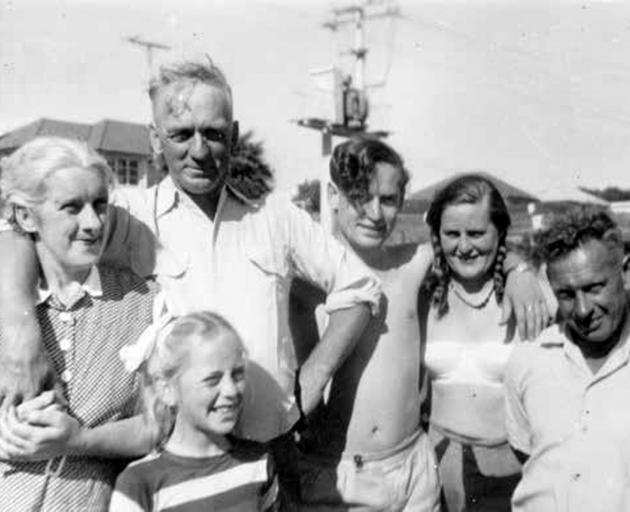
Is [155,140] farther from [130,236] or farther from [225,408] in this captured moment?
[225,408]

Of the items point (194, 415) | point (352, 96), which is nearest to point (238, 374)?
point (194, 415)

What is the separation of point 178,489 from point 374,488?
1.03m


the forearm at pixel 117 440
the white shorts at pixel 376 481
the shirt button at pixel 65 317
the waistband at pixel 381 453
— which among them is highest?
the shirt button at pixel 65 317

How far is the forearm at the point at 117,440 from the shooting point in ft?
8.45

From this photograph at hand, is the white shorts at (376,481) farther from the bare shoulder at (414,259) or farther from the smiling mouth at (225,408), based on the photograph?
the smiling mouth at (225,408)

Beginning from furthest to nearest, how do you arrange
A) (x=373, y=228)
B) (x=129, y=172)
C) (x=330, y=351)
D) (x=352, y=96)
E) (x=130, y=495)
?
(x=129, y=172), (x=352, y=96), (x=373, y=228), (x=330, y=351), (x=130, y=495)

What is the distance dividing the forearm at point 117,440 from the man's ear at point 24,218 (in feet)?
2.09

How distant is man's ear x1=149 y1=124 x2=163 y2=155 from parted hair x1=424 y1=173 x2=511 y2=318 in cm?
133

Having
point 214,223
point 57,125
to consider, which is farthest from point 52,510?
point 57,125

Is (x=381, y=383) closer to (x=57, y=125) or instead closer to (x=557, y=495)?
(x=557, y=495)

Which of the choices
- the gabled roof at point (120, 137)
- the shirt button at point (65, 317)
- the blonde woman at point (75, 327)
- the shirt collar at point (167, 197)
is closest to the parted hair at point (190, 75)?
the shirt collar at point (167, 197)

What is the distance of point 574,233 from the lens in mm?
3129

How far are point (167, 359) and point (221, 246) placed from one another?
51cm

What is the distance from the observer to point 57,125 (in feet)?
130
